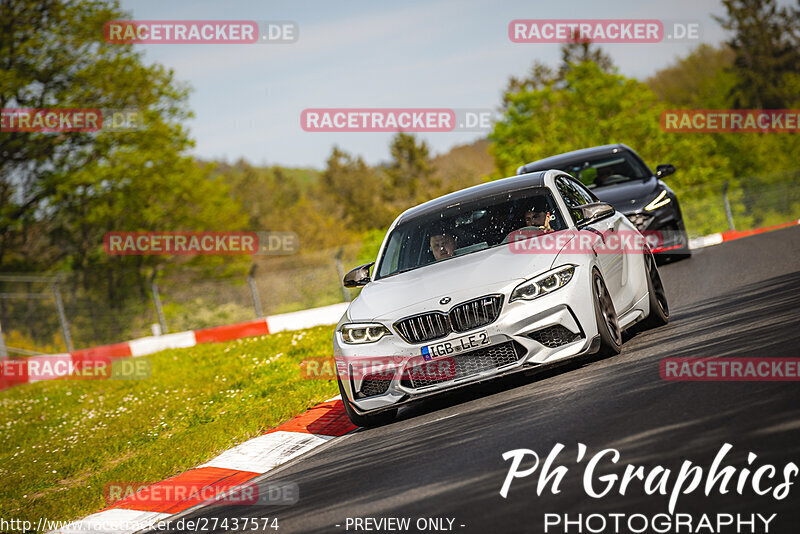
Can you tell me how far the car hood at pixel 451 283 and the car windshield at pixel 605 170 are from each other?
7785mm

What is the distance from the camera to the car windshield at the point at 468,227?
7.97 m

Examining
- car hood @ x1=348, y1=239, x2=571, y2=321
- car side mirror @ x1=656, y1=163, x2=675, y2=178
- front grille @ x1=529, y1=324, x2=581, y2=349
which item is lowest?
front grille @ x1=529, y1=324, x2=581, y2=349

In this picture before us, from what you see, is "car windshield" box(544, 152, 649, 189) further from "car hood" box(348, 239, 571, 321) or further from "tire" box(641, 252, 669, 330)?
"car hood" box(348, 239, 571, 321)

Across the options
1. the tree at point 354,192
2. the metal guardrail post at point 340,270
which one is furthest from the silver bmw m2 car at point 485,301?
the tree at point 354,192

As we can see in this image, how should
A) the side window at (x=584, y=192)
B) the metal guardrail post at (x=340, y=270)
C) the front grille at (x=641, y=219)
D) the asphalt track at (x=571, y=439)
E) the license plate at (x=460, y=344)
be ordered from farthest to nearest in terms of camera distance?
the metal guardrail post at (x=340, y=270) → the front grille at (x=641, y=219) → the side window at (x=584, y=192) → the license plate at (x=460, y=344) → the asphalt track at (x=571, y=439)

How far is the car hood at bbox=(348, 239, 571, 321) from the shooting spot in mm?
6910

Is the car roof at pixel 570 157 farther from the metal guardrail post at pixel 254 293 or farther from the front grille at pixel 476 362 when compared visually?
the metal guardrail post at pixel 254 293

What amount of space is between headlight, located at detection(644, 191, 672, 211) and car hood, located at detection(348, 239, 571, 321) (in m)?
6.95

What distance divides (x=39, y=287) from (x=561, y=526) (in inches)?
883

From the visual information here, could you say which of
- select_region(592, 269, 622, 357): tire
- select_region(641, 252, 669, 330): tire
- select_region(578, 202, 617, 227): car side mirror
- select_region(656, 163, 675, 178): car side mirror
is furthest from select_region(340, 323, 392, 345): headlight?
select_region(656, 163, 675, 178): car side mirror

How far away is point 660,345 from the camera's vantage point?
766 cm

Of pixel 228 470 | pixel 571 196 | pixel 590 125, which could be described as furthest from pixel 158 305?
pixel 590 125

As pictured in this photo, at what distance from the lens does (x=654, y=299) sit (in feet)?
28.3

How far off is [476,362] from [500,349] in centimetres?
20
